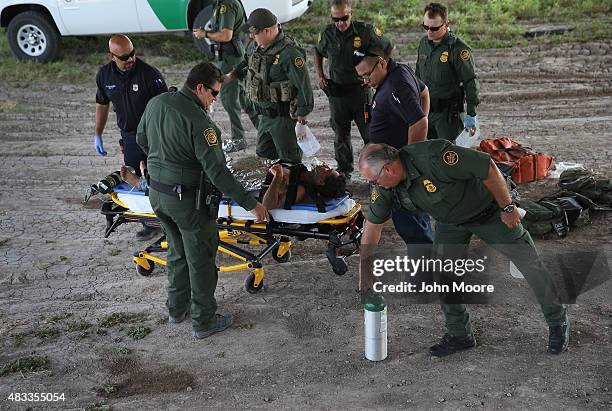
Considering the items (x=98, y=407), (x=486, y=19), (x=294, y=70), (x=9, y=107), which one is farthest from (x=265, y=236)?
(x=486, y=19)

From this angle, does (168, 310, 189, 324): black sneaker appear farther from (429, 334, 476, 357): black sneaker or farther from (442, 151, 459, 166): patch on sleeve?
(442, 151, 459, 166): patch on sleeve

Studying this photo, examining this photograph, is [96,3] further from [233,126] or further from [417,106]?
[417,106]

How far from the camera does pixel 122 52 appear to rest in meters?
6.81

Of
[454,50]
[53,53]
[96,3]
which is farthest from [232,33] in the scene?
[53,53]

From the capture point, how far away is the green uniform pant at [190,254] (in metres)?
5.54

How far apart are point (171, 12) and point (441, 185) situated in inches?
328

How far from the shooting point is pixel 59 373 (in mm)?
5406

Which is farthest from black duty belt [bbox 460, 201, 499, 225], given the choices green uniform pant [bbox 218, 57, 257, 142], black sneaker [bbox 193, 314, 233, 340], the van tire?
the van tire

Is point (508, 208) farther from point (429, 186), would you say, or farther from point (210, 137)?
point (210, 137)

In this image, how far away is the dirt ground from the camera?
16.2ft

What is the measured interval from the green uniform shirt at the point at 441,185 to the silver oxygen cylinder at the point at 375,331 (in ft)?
1.91

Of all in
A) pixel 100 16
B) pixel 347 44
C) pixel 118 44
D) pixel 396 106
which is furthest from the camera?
pixel 100 16

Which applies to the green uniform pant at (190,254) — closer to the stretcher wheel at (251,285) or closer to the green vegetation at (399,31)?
the stretcher wheel at (251,285)

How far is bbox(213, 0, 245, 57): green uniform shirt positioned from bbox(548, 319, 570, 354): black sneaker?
5571 mm
